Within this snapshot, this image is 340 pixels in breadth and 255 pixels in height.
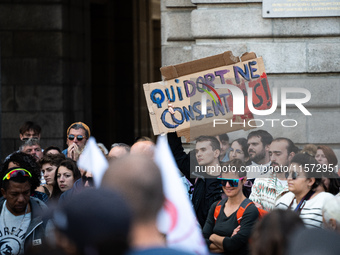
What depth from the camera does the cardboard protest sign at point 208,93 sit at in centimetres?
772

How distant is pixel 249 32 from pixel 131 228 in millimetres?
7179

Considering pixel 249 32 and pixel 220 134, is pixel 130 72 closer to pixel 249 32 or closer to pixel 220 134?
pixel 249 32

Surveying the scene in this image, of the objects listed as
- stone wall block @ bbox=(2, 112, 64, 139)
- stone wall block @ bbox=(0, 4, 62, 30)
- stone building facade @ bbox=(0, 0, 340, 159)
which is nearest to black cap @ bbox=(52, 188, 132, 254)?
stone building facade @ bbox=(0, 0, 340, 159)

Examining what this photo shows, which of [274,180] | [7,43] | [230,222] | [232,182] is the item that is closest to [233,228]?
[230,222]

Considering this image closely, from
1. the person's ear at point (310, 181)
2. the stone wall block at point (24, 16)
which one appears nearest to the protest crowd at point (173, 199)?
the person's ear at point (310, 181)

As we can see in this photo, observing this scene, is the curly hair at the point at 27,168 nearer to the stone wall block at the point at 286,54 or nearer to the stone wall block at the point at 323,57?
the stone wall block at the point at 286,54

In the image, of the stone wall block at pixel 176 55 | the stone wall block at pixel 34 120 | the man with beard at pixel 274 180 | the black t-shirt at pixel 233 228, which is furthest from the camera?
the stone wall block at pixel 34 120

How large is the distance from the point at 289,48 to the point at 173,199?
6.16m

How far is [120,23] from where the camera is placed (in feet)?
61.3

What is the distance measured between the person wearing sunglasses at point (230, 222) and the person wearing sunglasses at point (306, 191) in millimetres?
324

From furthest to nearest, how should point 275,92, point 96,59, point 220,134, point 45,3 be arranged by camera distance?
1. point 96,59
2. point 45,3
3. point 275,92
4. point 220,134

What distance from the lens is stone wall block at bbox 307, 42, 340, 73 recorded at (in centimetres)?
930

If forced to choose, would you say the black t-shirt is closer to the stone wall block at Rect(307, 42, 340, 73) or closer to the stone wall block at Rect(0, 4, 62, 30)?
the stone wall block at Rect(307, 42, 340, 73)

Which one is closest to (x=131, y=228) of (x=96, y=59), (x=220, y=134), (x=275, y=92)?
(x=220, y=134)
